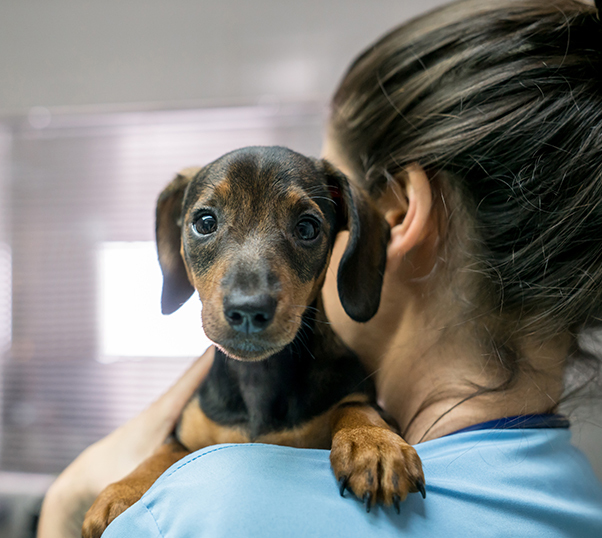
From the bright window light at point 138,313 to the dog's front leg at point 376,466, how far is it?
29 centimetres

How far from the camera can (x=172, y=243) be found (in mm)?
959

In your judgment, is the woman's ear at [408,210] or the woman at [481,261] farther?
the woman's ear at [408,210]

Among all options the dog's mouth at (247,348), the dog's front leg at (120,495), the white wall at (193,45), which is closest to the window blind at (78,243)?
the white wall at (193,45)

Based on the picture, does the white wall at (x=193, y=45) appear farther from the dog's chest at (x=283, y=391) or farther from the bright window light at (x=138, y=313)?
the dog's chest at (x=283, y=391)

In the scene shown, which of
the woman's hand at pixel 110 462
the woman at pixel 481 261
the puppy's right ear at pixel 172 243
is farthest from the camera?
the woman's hand at pixel 110 462

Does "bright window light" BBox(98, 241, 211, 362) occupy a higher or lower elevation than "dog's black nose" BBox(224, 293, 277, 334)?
lower

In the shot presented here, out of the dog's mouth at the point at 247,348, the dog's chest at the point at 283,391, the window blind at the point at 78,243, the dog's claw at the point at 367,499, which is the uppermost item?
the dog's mouth at the point at 247,348

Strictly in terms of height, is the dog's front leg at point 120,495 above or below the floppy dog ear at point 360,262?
below

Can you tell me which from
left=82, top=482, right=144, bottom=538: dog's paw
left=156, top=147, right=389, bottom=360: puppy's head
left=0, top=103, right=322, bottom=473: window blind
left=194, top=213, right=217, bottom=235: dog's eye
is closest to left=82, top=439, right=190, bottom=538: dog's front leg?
left=82, top=482, right=144, bottom=538: dog's paw

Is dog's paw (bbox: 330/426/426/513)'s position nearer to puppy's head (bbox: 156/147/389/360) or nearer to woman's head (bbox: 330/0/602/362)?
puppy's head (bbox: 156/147/389/360)

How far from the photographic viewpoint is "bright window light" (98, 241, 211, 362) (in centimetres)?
94

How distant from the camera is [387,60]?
1088mm

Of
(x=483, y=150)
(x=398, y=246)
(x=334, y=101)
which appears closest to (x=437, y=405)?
(x=398, y=246)

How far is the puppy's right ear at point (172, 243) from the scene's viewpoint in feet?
2.97
